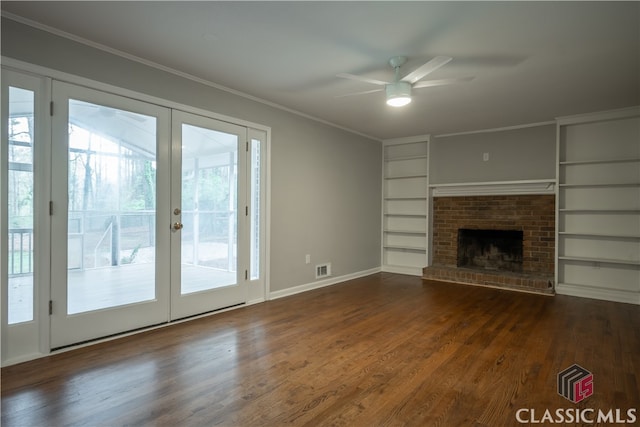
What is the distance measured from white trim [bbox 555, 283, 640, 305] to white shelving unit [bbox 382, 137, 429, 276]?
1972 millimetres

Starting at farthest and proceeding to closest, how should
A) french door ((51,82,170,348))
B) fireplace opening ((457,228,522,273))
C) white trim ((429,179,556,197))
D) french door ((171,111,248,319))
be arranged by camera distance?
1. fireplace opening ((457,228,522,273))
2. white trim ((429,179,556,197))
3. french door ((171,111,248,319))
4. french door ((51,82,170,348))

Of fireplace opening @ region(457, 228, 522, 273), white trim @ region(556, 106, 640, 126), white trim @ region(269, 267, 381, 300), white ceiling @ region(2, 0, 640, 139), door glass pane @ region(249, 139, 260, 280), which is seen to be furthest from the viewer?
fireplace opening @ region(457, 228, 522, 273)

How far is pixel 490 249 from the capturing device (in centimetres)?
573

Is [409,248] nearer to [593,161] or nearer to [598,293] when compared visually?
[598,293]

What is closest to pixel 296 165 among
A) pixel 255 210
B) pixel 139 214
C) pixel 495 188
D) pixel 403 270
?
pixel 255 210

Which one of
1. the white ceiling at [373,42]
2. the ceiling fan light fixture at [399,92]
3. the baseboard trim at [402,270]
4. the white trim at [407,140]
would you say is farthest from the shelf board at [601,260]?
the ceiling fan light fixture at [399,92]

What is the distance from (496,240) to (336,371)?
4338mm

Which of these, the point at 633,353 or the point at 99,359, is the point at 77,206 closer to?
the point at 99,359

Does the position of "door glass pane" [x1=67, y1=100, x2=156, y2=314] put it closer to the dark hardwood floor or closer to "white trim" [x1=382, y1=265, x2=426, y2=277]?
the dark hardwood floor

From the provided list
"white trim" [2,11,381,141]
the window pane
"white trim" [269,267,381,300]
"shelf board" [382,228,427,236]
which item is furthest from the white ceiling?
"shelf board" [382,228,427,236]

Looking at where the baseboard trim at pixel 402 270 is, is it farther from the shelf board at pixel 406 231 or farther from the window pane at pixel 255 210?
the window pane at pixel 255 210

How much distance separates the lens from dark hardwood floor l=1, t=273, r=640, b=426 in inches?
74.2

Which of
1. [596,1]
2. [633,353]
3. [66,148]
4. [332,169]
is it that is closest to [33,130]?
[66,148]

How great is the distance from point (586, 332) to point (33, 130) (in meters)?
4.86
